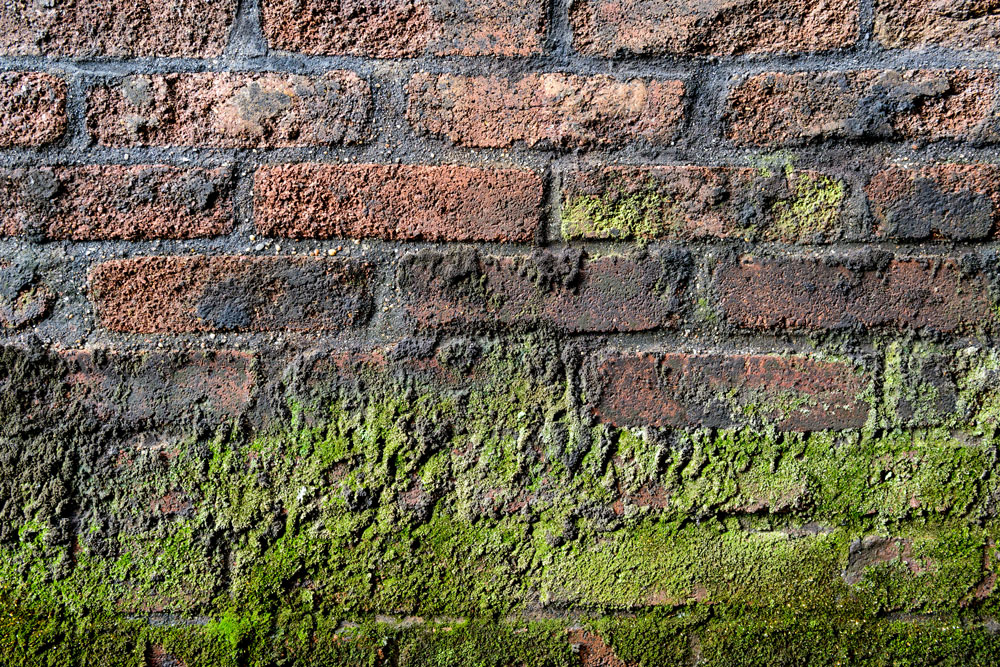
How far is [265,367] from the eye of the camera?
739mm

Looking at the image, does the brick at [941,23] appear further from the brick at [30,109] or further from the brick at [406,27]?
the brick at [30,109]

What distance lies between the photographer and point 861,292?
74 cm

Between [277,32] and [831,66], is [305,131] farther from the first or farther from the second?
[831,66]

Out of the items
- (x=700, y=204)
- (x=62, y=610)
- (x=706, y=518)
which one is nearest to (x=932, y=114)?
(x=700, y=204)

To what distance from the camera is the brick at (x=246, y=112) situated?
2.39ft

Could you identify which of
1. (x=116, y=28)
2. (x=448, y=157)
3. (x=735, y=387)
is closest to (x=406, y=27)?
(x=448, y=157)

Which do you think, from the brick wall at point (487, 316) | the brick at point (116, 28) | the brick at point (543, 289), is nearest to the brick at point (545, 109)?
the brick wall at point (487, 316)

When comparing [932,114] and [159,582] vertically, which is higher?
[932,114]

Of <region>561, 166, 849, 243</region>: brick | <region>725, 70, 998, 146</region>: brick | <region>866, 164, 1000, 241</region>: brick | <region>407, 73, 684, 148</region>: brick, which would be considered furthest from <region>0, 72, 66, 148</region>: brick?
<region>866, 164, 1000, 241</region>: brick

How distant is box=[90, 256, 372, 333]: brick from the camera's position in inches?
28.8

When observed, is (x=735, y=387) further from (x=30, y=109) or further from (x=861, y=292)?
(x=30, y=109)

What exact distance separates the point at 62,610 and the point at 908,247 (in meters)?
1.04

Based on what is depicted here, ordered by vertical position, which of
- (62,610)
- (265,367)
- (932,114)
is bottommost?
(62,610)

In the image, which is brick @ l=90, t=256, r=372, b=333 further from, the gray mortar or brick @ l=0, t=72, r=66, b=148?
brick @ l=0, t=72, r=66, b=148
